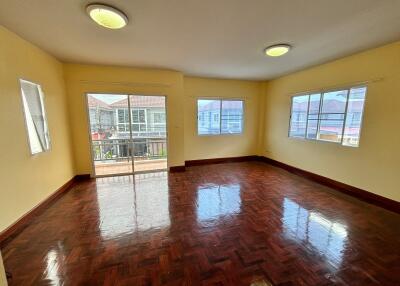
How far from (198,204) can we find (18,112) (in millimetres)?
2847

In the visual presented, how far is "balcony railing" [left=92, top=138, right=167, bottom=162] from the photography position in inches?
171

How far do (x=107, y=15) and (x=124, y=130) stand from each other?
2.77 m

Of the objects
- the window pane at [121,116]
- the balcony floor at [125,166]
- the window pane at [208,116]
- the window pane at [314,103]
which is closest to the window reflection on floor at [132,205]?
the balcony floor at [125,166]

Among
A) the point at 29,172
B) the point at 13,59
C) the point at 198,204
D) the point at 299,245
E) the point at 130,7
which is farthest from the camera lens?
the point at 198,204

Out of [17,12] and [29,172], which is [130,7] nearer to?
[17,12]

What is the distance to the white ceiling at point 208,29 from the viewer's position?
1.81 meters

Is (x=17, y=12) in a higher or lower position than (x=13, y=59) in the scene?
higher

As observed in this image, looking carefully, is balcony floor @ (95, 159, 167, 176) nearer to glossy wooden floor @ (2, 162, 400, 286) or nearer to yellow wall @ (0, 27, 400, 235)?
yellow wall @ (0, 27, 400, 235)

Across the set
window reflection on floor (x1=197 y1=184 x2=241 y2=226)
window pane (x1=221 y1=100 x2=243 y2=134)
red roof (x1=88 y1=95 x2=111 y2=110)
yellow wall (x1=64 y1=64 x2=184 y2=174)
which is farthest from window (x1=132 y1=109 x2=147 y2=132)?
window pane (x1=221 y1=100 x2=243 y2=134)

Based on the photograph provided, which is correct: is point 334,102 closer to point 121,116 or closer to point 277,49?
point 277,49

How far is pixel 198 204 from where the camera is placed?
2.94 m

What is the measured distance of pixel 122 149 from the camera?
14.4ft

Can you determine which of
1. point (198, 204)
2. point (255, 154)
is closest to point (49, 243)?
point (198, 204)

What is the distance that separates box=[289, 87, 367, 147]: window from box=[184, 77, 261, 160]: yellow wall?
1.31 meters
